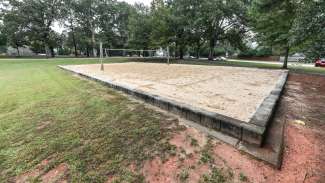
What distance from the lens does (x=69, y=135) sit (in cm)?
215

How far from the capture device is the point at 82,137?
6.89ft

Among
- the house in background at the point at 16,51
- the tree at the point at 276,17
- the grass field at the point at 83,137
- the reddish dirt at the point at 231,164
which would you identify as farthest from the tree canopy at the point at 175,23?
the house in background at the point at 16,51

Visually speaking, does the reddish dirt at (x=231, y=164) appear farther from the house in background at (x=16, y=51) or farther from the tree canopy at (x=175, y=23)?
the house in background at (x=16, y=51)

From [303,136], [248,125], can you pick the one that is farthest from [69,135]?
[303,136]

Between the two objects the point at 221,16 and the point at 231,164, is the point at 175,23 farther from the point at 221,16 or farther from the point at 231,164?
the point at 231,164

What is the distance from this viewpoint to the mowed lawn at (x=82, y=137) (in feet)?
5.23

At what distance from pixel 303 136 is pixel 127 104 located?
113 inches

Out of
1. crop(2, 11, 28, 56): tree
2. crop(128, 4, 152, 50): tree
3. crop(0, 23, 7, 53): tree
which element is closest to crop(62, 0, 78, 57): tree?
crop(2, 11, 28, 56): tree

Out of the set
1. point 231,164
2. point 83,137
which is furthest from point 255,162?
point 83,137

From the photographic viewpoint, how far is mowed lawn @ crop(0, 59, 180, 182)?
1593 millimetres

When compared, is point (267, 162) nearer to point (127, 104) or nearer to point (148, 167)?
point (148, 167)

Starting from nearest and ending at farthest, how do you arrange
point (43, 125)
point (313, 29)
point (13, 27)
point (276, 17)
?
point (43, 125) → point (313, 29) → point (276, 17) → point (13, 27)

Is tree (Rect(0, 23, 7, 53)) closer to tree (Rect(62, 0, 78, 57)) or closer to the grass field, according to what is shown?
tree (Rect(62, 0, 78, 57))

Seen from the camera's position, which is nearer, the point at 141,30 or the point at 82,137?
the point at 82,137
